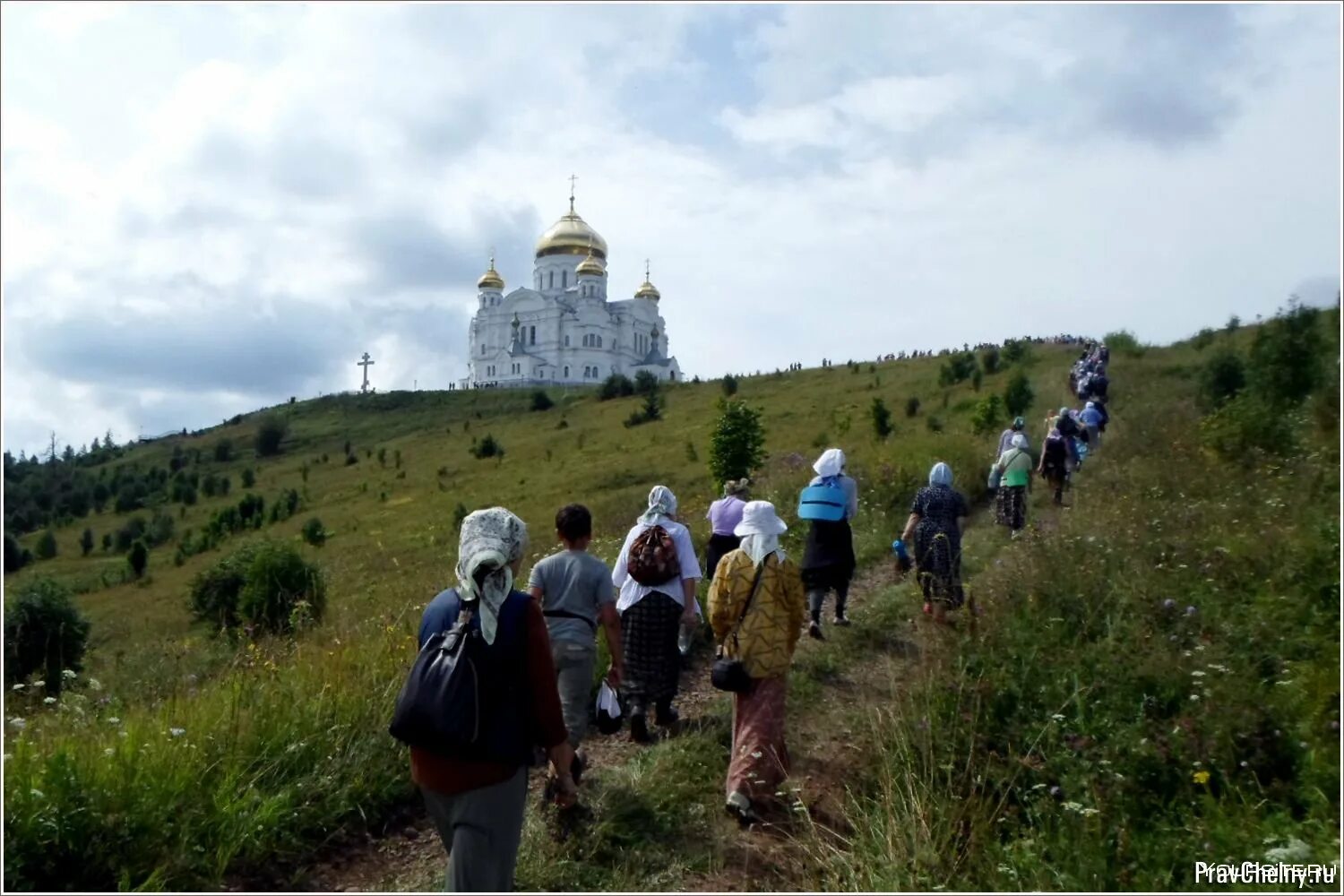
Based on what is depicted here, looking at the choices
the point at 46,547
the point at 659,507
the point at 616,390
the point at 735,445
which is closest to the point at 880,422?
the point at 735,445

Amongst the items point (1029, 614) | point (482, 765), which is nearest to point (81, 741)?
point (482, 765)

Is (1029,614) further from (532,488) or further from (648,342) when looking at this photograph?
(648,342)

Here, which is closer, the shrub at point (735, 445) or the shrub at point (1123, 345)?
the shrub at point (735, 445)

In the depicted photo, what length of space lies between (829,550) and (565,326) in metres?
76.0

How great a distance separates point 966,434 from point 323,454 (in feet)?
160

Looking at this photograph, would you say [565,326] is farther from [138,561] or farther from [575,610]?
[575,610]

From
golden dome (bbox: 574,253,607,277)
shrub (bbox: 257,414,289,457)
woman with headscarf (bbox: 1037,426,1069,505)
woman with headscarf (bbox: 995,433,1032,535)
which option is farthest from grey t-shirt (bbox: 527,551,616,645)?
golden dome (bbox: 574,253,607,277)

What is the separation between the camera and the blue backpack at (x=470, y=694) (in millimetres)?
3350

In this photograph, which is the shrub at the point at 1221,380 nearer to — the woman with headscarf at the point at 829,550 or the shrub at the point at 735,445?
the shrub at the point at 735,445

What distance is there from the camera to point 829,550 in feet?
26.2

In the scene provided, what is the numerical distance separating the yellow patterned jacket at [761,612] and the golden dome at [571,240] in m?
83.2

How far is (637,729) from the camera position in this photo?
6234 millimetres

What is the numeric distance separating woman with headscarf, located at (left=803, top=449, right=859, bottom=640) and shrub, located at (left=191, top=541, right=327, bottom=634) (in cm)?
717

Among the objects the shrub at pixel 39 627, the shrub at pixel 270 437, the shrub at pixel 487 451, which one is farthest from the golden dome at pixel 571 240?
the shrub at pixel 39 627
